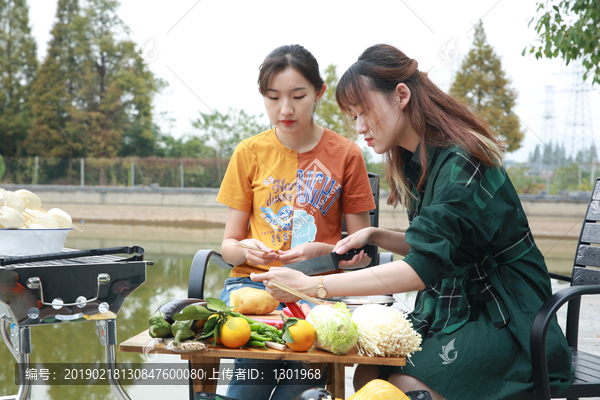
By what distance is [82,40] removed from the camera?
21688mm

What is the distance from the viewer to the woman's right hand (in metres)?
1.27

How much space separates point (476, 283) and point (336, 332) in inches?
17.0

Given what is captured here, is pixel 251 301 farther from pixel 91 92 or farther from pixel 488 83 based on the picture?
pixel 91 92

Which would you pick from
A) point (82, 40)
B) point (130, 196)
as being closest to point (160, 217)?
point (130, 196)

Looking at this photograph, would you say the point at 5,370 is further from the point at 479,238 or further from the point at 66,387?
the point at 479,238

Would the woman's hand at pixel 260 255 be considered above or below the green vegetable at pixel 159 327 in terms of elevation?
above

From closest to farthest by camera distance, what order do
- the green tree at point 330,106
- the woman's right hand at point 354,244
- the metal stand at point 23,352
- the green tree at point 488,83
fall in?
1. the metal stand at point 23,352
2. the woman's right hand at point 354,244
3. the green tree at point 330,106
4. the green tree at point 488,83

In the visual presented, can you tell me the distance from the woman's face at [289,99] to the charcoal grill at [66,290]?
0.61 meters

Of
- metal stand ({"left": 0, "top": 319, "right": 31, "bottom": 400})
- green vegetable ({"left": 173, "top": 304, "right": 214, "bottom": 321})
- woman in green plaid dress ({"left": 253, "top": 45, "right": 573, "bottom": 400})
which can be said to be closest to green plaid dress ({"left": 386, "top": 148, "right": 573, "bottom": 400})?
woman in green plaid dress ({"left": 253, "top": 45, "right": 573, "bottom": 400})

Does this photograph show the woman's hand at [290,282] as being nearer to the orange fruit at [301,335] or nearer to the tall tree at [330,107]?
the orange fruit at [301,335]

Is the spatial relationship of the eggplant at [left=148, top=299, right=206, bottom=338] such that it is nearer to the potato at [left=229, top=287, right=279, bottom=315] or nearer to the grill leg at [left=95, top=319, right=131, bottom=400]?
the potato at [left=229, top=287, right=279, bottom=315]

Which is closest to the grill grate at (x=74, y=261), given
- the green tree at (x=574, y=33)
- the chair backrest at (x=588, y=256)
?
the chair backrest at (x=588, y=256)

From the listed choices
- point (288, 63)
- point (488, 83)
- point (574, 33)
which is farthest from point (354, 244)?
point (488, 83)

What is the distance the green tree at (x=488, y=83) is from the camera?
15.2 metres
